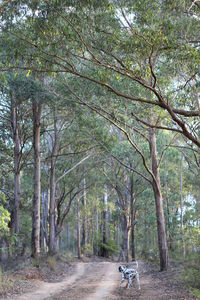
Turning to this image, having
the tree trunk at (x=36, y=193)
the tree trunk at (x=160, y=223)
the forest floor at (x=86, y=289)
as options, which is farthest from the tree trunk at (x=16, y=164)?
the tree trunk at (x=160, y=223)

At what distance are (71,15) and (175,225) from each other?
18.6 m

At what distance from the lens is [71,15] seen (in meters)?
7.64

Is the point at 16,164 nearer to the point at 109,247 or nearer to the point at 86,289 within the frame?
the point at 86,289

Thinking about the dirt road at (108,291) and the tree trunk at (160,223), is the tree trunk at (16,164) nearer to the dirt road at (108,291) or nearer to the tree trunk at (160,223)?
the dirt road at (108,291)

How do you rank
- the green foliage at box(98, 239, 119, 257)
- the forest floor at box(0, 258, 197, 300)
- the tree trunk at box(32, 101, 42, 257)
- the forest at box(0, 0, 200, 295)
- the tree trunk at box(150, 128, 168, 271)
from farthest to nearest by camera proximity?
the green foliage at box(98, 239, 119, 257) → the tree trunk at box(32, 101, 42, 257) → the tree trunk at box(150, 128, 168, 271) → the forest floor at box(0, 258, 197, 300) → the forest at box(0, 0, 200, 295)

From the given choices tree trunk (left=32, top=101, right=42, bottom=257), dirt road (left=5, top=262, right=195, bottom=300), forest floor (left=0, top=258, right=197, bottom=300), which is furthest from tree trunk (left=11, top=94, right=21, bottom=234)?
dirt road (left=5, top=262, right=195, bottom=300)

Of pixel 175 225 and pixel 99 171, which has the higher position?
pixel 99 171

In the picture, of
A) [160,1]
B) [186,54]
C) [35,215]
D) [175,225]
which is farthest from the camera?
[175,225]

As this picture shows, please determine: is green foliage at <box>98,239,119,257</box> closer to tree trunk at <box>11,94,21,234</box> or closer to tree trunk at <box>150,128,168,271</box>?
tree trunk at <box>11,94,21,234</box>

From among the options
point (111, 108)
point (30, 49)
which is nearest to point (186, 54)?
point (30, 49)

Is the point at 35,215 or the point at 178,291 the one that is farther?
the point at 35,215

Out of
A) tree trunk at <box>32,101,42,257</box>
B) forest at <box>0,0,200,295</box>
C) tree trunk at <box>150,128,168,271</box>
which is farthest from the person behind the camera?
tree trunk at <box>32,101,42,257</box>

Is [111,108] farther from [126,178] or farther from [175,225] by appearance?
[175,225]

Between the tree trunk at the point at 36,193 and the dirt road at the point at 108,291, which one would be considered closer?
the dirt road at the point at 108,291
